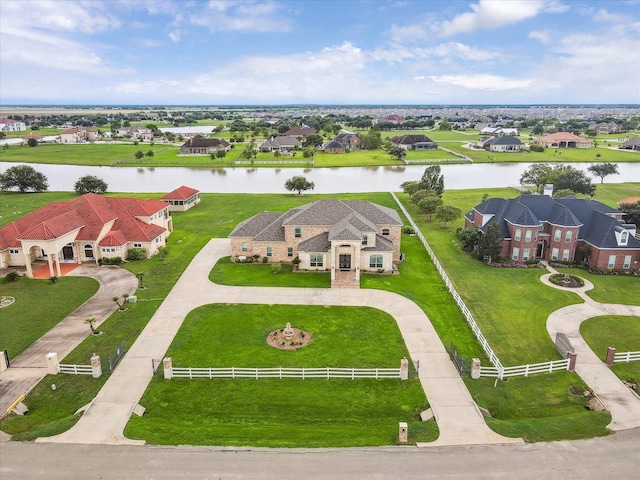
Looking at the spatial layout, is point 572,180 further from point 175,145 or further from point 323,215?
point 175,145

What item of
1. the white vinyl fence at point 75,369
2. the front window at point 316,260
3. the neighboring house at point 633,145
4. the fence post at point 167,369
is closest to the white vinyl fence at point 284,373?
the fence post at point 167,369

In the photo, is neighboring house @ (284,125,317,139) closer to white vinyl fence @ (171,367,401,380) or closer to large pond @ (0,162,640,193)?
large pond @ (0,162,640,193)

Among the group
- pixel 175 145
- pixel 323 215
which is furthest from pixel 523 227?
pixel 175 145

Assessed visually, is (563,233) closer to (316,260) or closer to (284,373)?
(316,260)

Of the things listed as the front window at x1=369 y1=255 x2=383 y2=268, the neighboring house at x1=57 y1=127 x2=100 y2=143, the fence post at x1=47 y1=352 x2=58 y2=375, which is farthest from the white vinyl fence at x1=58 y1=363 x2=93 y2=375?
the neighboring house at x1=57 y1=127 x2=100 y2=143

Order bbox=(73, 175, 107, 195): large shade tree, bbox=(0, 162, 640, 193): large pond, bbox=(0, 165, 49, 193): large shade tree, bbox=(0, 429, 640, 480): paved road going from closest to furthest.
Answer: bbox=(0, 429, 640, 480): paved road < bbox=(73, 175, 107, 195): large shade tree < bbox=(0, 165, 49, 193): large shade tree < bbox=(0, 162, 640, 193): large pond
